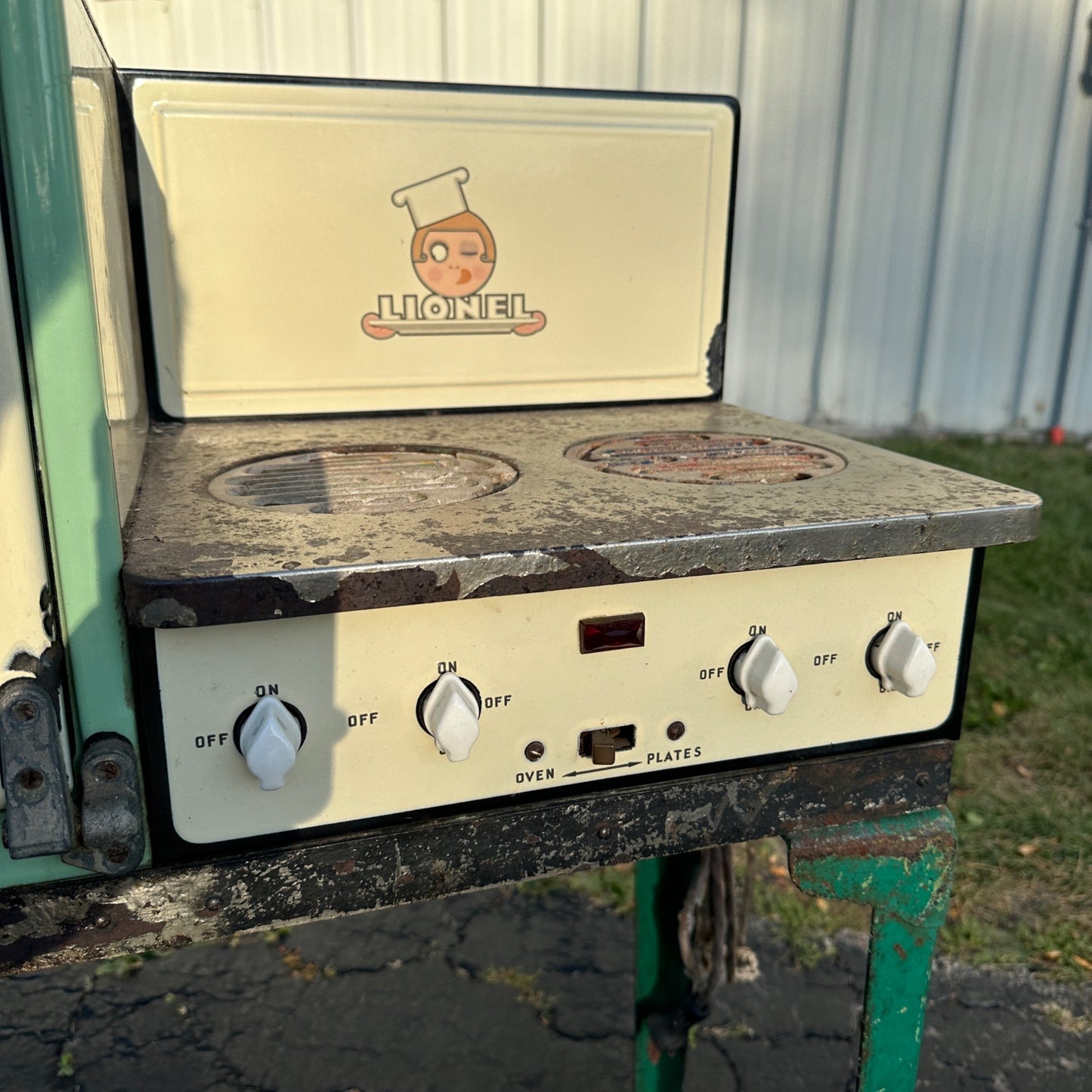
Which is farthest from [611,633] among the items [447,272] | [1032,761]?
[1032,761]

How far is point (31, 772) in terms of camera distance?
0.63 meters

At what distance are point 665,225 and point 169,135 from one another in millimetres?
690

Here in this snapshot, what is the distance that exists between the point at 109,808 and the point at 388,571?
25 centimetres

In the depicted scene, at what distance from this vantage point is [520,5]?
3.65 meters

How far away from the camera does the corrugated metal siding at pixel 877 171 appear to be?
3.79 meters

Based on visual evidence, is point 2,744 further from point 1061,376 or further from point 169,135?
point 1061,376

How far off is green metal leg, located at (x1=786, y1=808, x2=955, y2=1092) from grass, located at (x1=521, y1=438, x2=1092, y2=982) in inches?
42.5

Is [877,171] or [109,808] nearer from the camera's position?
[109,808]

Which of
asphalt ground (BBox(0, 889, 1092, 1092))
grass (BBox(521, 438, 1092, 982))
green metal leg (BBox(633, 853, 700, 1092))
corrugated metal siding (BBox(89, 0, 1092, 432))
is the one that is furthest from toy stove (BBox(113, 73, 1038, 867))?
corrugated metal siding (BBox(89, 0, 1092, 432))

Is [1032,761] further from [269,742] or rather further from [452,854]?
[269,742]

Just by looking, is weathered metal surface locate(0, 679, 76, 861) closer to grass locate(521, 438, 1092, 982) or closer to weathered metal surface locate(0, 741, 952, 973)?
weathered metal surface locate(0, 741, 952, 973)

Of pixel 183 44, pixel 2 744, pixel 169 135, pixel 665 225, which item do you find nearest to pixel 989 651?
pixel 665 225

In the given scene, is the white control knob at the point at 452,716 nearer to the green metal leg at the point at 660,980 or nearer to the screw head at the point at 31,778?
the screw head at the point at 31,778

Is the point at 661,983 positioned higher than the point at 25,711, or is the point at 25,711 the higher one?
the point at 25,711
